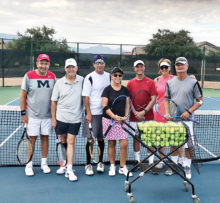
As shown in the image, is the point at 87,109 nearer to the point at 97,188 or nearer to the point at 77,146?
the point at 97,188

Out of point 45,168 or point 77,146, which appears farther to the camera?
point 77,146

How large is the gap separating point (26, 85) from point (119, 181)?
190cm

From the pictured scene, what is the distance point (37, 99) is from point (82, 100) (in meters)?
0.64

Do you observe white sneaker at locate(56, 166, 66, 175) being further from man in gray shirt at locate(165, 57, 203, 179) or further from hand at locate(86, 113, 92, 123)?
man in gray shirt at locate(165, 57, 203, 179)

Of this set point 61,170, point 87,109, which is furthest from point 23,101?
point 61,170

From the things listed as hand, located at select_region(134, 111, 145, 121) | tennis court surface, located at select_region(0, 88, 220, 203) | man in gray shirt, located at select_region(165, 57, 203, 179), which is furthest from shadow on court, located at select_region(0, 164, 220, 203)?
hand, located at select_region(134, 111, 145, 121)

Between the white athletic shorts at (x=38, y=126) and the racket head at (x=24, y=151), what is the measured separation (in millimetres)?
152

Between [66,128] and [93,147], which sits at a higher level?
[66,128]

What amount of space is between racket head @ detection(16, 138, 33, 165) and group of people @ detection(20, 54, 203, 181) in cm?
13

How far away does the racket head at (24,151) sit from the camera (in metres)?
3.75

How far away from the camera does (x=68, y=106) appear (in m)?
3.77

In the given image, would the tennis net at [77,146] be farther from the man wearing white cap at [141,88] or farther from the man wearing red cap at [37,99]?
the man wearing white cap at [141,88]

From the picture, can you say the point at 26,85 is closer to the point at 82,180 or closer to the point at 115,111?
the point at 115,111

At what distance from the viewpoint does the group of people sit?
12.3ft
